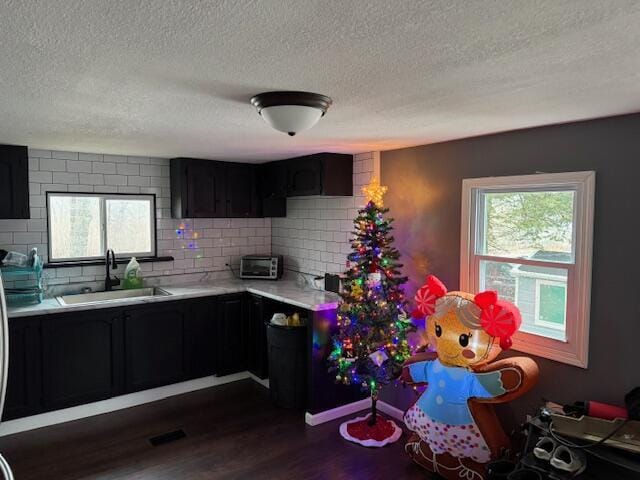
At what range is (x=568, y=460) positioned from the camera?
2.12 m

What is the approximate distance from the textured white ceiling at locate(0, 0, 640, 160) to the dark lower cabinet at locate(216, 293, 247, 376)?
2038 millimetres

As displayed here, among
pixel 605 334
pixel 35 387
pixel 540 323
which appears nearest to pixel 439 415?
pixel 540 323

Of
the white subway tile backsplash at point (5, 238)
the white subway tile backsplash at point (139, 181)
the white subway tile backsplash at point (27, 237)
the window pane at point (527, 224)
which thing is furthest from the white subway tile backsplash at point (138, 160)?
the window pane at point (527, 224)

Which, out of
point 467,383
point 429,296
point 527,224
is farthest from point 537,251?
point 467,383

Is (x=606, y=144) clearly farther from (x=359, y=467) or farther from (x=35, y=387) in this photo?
(x=35, y=387)

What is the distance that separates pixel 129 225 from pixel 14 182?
102 cm

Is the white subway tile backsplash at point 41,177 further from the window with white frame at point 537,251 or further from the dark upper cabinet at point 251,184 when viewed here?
the window with white frame at point 537,251

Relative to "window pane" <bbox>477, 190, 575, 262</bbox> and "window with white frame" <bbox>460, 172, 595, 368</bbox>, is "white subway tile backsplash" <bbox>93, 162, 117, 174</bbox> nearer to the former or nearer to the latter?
"window with white frame" <bbox>460, 172, 595, 368</bbox>

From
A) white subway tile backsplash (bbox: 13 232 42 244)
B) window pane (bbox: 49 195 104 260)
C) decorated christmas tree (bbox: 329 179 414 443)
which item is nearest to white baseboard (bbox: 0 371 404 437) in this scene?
decorated christmas tree (bbox: 329 179 414 443)

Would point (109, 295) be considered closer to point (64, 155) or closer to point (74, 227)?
point (74, 227)

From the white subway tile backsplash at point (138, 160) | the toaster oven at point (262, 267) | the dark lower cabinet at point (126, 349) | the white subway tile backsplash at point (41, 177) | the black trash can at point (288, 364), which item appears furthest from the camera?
the toaster oven at point (262, 267)

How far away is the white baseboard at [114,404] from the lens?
348cm

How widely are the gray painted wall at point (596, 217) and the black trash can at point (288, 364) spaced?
125 centimetres

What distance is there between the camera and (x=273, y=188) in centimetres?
463
